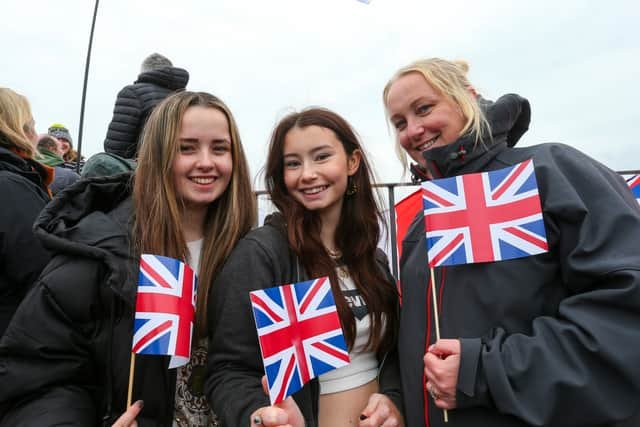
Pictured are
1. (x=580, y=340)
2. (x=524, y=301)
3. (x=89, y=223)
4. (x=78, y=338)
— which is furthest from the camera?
(x=89, y=223)

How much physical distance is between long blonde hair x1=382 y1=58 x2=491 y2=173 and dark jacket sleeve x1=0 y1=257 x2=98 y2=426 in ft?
5.12

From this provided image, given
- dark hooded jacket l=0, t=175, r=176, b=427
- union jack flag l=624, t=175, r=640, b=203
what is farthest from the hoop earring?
union jack flag l=624, t=175, r=640, b=203

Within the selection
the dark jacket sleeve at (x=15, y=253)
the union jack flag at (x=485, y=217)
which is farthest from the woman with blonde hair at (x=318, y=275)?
the dark jacket sleeve at (x=15, y=253)

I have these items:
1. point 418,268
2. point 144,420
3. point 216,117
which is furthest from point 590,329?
point 216,117

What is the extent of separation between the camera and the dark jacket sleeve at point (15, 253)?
6.73 feet

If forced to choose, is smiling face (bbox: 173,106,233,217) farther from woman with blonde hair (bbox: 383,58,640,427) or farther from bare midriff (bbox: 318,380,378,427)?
bare midriff (bbox: 318,380,378,427)

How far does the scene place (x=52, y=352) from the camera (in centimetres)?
162

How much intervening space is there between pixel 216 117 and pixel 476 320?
1449 millimetres

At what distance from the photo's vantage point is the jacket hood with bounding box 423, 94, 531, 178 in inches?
71.4

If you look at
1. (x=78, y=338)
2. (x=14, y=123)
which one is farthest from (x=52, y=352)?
(x=14, y=123)

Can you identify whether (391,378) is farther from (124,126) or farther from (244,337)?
(124,126)

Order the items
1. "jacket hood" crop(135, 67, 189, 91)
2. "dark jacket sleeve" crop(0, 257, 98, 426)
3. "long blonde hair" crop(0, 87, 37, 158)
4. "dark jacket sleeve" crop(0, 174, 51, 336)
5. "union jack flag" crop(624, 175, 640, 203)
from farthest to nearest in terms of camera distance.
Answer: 1. "union jack flag" crop(624, 175, 640, 203)
2. "jacket hood" crop(135, 67, 189, 91)
3. "long blonde hair" crop(0, 87, 37, 158)
4. "dark jacket sleeve" crop(0, 174, 51, 336)
5. "dark jacket sleeve" crop(0, 257, 98, 426)

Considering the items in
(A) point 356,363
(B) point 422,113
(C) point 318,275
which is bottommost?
(A) point 356,363

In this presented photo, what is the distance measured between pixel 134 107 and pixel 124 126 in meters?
0.15
